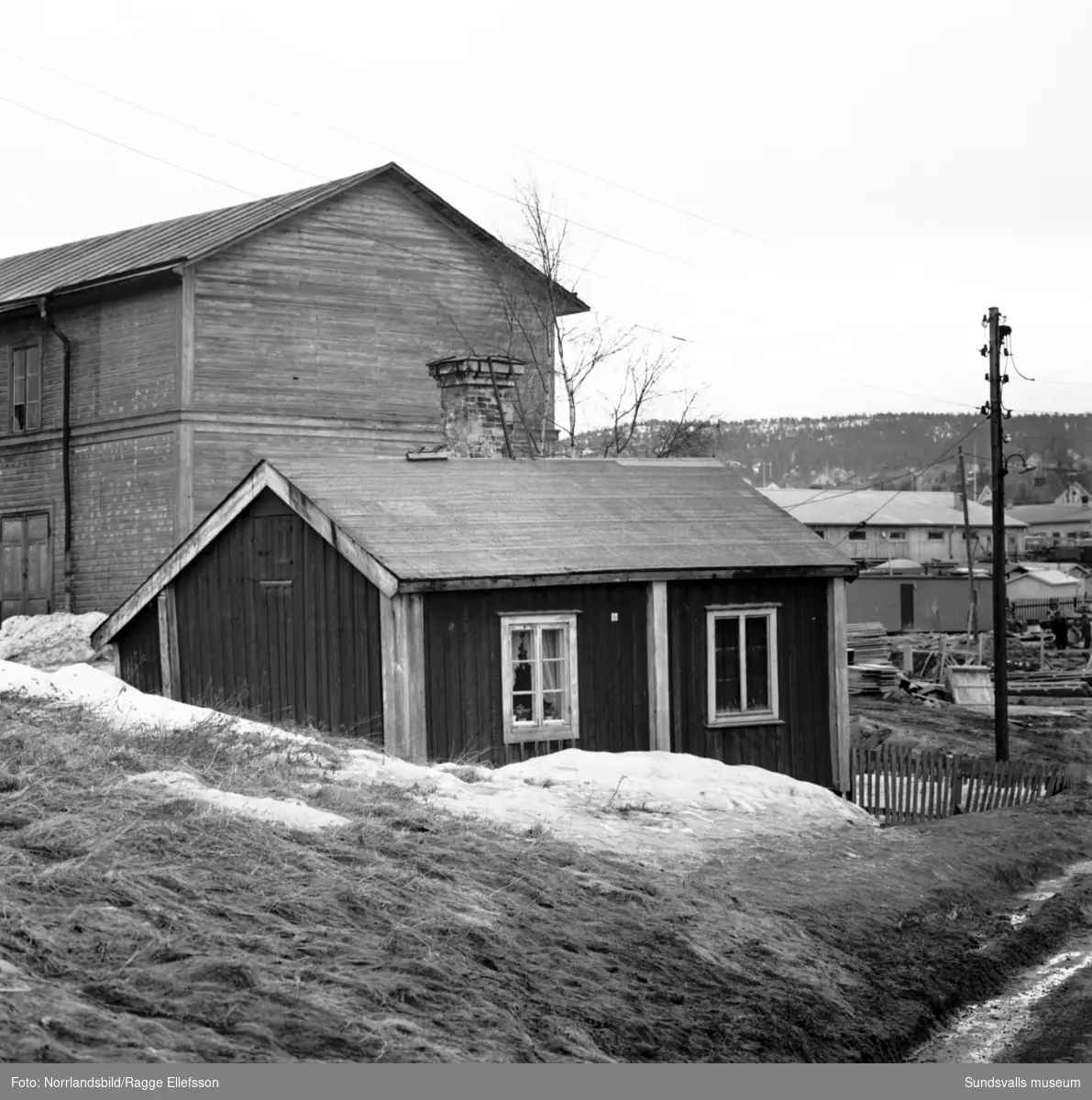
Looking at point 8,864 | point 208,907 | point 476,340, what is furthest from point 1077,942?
point 476,340

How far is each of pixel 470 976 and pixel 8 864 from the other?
2364 millimetres

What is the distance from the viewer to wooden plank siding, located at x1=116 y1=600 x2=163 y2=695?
20578mm

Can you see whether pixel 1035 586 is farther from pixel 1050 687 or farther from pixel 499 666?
pixel 499 666

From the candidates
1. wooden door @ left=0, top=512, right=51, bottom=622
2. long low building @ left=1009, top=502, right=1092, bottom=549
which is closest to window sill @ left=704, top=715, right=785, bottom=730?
wooden door @ left=0, top=512, right=51, bottom=622

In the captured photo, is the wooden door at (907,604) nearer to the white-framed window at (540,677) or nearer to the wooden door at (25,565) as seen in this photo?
the wooden door at (25,565)

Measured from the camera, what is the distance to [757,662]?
19562 mm

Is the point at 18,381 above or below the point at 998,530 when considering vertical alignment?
above

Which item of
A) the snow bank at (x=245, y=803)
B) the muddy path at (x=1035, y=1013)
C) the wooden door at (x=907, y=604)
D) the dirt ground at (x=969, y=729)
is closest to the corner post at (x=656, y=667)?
the muddy path at (x=1035, y=1013)

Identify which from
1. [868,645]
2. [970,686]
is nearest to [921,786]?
[970,686]

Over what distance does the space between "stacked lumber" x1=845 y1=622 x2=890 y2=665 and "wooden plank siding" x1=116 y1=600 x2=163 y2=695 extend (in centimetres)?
3084

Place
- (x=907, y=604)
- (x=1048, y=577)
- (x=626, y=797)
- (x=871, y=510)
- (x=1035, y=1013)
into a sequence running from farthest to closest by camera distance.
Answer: (x=871, y=510) → (x=1048, y=577) → (x=907, y=604) → (x=626, y=797) → (x=1035, y=1013)

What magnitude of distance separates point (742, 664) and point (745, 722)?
27.6 inches

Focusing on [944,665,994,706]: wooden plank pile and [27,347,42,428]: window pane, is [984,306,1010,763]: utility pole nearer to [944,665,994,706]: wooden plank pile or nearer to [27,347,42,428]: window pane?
[944,665,994,706]: wooden plank pile

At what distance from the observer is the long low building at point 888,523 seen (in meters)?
89.4
